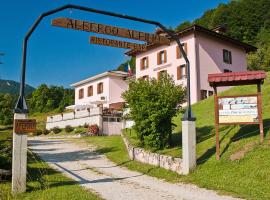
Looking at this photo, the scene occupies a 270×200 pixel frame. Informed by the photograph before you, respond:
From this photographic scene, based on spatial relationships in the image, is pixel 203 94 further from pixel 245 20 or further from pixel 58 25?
pixel 245 20

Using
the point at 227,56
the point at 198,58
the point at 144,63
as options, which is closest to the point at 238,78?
the point at 198,58

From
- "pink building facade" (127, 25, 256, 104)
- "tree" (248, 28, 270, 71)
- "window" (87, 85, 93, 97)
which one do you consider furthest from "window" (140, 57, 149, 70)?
"tree" (248, 28, 270, 71)

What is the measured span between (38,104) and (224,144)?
7859cm

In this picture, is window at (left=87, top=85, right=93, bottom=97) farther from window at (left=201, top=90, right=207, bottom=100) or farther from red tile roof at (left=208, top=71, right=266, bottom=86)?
red tile roof at (left=208, top=71, right=266, bottom=86)

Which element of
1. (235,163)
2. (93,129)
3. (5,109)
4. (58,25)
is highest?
(58,25)

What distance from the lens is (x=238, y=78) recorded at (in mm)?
12234

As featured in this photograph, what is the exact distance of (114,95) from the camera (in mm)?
49000

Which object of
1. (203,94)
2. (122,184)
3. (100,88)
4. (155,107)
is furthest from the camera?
(100,88)

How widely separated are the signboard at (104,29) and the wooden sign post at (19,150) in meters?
3.38

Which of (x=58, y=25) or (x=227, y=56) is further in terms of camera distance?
(x=227, y=56)

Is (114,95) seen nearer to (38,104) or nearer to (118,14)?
(118,14)

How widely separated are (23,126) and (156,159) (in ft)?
20.4

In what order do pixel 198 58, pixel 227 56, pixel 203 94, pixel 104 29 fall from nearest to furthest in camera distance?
pixel 104 29
pixel 203 94
pixel 198 58
pixel 227 56

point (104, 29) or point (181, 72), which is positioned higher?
point (181, 72)
